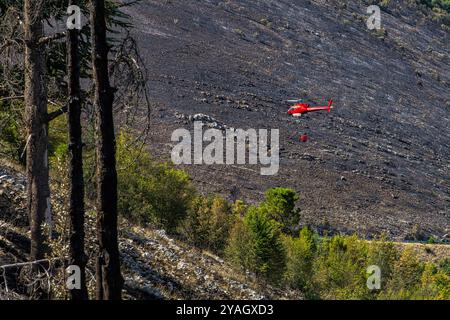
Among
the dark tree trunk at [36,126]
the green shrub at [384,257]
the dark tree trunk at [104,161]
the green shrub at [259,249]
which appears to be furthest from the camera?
the green shrub at [384,257]

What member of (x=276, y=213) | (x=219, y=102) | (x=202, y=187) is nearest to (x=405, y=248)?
(x=276, y=213)

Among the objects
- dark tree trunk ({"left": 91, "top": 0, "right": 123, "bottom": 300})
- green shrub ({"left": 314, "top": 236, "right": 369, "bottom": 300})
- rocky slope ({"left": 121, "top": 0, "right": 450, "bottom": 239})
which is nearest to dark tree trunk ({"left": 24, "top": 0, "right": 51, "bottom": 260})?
dark tree trunk ({"left": 91, "top": 0, "right": 123, "bottom": 300})

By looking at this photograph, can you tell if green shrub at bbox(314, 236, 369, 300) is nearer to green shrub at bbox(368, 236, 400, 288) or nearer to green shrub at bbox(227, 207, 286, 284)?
green shrub at bbox(368, 236, 400, 288)

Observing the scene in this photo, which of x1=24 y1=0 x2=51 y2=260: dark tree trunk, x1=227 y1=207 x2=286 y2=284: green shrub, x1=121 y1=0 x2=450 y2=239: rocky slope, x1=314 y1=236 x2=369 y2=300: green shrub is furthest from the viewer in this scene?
x1=121 y1=0 x2=450 y2=239: rocky slope

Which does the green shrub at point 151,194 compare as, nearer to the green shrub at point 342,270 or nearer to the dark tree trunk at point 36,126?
the green shrub at point 342,270

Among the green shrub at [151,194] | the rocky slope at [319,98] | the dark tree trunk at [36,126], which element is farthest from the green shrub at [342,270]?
the rocky slope at [319,98]
